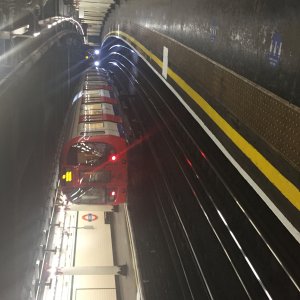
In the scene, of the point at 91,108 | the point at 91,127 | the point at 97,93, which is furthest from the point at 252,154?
the point at 97,93

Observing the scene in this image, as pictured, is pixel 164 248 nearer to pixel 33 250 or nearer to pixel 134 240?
pixel 134 240

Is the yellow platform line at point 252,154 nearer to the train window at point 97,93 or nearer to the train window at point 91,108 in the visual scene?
the train window at point 91,108

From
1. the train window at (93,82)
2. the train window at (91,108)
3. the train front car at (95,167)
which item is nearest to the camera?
the train front car at (95,167)

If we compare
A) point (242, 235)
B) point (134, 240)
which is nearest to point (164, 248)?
point (134, 240)

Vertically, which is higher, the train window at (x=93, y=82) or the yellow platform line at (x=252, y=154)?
the yellow platform line at (x=252, y=154)

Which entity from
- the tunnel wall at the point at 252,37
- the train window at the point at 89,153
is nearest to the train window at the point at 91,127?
the train window at the point at 89,153

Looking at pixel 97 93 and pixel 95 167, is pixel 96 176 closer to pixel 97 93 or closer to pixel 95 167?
pixel 95 167

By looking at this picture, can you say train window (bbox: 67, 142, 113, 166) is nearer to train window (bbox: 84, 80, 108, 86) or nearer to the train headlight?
the train headlight

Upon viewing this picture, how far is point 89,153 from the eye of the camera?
6762 mm

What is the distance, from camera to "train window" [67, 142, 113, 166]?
6.71 m

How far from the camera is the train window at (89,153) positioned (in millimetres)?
6715

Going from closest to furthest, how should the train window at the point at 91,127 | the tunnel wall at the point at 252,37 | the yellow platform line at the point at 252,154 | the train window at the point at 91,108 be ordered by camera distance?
1. the yellow platform line at the point at 252,154
2. the tunnel wall at the point at 252,37
3. the train window at the point at 91,127
4. the train window at the point at 91,108

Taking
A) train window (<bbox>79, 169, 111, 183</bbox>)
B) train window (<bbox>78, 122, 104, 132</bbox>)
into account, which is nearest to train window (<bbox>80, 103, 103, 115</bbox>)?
train window (<bbox>78, 122, 104, 132</bbox>)

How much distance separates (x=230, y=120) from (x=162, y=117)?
3332mm
